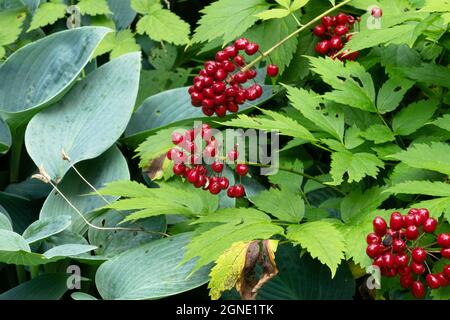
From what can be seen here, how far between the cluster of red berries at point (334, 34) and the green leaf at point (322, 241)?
59 cm

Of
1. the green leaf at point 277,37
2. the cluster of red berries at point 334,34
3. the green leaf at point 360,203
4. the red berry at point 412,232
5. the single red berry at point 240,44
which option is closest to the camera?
the red berry at point 412,232

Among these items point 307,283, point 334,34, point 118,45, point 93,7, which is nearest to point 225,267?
point 307,283

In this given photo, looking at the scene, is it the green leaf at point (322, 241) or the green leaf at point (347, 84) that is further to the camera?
the green leaf at point (347, 84)

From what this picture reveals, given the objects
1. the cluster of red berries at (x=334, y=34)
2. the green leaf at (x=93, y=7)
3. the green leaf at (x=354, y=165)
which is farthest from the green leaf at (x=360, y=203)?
the green leaf at (x=93, y=7)

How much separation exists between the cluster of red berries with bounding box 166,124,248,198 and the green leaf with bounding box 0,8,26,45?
0.91 metres

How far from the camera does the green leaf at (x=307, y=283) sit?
1.93 m

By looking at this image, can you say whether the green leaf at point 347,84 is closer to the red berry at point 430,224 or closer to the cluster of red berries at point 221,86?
the cluster of red berries at point 221,86

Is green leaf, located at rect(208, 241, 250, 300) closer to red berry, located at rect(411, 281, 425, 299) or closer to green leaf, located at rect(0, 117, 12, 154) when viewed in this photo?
red berry, located at rect(411, 281, 425, 299)

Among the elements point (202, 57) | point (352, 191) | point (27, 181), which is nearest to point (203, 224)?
point (352, 191)

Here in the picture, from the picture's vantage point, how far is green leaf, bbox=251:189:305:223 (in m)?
1.78

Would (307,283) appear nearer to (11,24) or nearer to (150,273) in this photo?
(150,273)

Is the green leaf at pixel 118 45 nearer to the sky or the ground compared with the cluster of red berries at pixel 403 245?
nearer to the sky

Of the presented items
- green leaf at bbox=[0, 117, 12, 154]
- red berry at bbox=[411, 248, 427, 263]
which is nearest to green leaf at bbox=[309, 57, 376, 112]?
red berry at bbox=[411, 248, 427, 263]

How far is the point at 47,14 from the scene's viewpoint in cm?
253
